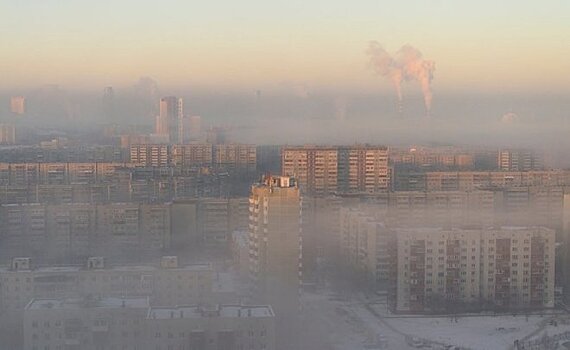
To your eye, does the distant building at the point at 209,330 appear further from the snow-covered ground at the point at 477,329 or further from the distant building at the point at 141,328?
the snow-covered ground at the point at 477,329

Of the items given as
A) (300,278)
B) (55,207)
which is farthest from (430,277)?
(55,207)

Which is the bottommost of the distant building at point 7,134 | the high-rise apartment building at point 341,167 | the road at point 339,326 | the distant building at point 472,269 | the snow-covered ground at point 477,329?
the snow-covered ground at point 477,329

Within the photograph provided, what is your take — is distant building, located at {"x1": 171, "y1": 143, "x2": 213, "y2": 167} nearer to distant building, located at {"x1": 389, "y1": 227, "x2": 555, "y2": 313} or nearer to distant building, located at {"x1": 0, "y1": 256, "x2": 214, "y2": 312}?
distant building, located at {"x1": 389, "y1": 227, "x2": 555, "y2": 313}

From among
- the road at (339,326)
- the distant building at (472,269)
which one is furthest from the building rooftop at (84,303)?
the distant building at (472,269)

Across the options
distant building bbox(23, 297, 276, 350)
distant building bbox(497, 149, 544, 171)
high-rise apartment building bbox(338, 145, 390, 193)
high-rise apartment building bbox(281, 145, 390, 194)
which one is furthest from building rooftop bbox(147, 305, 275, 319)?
distant building bbox(497, 149, 544, 171)

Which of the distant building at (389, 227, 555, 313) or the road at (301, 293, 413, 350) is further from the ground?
the distant building at (389, 227, 555, 313)

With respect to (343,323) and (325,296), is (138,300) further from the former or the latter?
(325,296)
